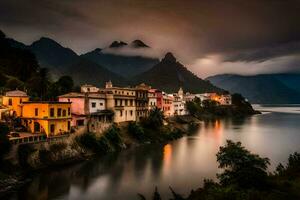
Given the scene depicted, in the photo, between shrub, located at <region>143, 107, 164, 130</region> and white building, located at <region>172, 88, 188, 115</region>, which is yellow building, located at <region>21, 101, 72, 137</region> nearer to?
shrub, located at <region>143, 107, 164, 130</region>

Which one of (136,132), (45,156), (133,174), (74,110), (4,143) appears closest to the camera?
(4,143)

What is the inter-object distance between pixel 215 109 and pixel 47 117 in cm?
12036

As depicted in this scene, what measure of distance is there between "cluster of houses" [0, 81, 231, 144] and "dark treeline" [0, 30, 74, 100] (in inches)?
393

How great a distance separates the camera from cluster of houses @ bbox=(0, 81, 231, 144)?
44.8 meters

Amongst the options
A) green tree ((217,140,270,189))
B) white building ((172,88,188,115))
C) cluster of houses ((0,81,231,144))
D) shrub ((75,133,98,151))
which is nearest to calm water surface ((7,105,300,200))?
shrub ((75,133,98,151))

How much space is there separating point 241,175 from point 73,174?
22365 mm

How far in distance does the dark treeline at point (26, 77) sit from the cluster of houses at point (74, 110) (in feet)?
32.7

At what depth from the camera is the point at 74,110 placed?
177 ft

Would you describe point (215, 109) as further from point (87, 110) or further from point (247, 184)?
point (247, 184)

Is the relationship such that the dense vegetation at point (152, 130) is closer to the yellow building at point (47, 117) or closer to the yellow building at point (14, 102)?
the yellow building at point (47, 117)

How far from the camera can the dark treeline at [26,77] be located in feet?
209

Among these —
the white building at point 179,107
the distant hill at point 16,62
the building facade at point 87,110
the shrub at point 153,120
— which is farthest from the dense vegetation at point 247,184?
the white building at point 179,107

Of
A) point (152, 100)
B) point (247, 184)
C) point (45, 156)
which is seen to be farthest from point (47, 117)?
point (152, 100)

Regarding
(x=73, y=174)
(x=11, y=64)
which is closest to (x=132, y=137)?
(x=73, y=174)
